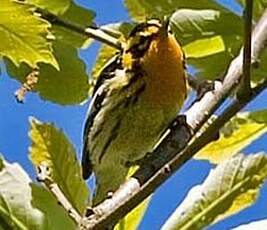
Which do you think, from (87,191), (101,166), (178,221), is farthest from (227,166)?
(101,166)

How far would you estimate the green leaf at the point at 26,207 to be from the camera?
2.27 feet

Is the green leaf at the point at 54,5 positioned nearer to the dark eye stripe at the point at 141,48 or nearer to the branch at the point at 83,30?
the branch at the point at 83,30

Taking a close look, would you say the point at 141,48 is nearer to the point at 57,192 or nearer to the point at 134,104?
the point at 134,104

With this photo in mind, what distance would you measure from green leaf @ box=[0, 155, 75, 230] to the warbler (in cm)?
63

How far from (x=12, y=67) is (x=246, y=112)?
12.4 inches

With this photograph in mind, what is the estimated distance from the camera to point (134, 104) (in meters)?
1.62

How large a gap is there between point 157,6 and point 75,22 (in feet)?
0.42

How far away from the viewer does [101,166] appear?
67.1 inches

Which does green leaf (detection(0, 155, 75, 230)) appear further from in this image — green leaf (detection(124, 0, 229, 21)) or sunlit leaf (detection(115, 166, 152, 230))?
green leaf (detection(124, 0, 229, 21))

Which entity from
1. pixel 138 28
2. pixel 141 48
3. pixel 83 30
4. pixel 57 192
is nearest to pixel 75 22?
pixel 83 30

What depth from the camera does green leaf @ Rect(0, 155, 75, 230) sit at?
691mm

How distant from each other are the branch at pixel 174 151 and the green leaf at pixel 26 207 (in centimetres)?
3

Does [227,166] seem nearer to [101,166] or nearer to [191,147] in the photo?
[191,147]

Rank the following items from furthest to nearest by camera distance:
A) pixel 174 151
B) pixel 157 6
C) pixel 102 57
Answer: pixel 102 57 < pixel 157 6 < pixel 174 151
